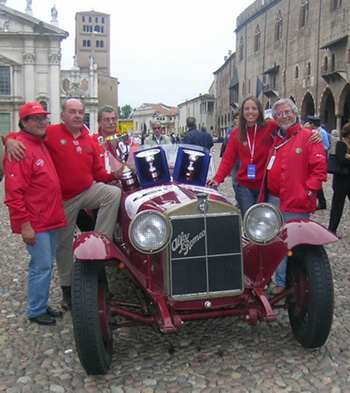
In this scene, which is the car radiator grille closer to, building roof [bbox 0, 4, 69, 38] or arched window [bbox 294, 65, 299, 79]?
arched window [bbox 294, 65, 299, 79]

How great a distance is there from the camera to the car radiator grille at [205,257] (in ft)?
10.8

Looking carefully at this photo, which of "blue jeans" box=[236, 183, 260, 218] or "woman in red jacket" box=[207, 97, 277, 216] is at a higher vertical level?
"woman in red jacket" box=[207, 97, 277, 216]

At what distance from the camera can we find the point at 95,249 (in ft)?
11.0

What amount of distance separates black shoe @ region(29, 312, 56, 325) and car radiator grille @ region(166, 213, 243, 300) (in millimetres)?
1428

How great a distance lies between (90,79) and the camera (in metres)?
60.6

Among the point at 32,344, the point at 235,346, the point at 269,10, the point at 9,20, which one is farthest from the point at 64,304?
the point at 9,20

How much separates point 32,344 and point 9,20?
49.9 meters

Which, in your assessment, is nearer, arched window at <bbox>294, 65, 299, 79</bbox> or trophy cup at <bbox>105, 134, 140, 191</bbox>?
trophy cup at <bbox>105, 134, 140, 191</bbox>

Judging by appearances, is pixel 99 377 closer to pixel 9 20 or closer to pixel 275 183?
pixel 275 183

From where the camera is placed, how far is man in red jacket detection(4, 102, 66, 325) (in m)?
3.74

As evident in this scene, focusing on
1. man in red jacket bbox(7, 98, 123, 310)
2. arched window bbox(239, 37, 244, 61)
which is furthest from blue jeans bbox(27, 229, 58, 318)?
arched window bbox(239, 37, 244, 61)

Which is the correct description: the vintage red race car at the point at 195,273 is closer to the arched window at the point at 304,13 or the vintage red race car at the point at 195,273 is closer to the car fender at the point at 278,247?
the car fender at the point at 278,247

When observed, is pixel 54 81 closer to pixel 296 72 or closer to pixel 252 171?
pixel 296 72

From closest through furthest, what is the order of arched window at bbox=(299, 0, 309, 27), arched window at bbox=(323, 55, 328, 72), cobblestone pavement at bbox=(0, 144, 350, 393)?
cobblestone pavement at bbox=(0, 144, 350, 393) → arched window at bbox=(323, 55, 328, 72) → arched window at bbox=(299, 0, 309, 27)
